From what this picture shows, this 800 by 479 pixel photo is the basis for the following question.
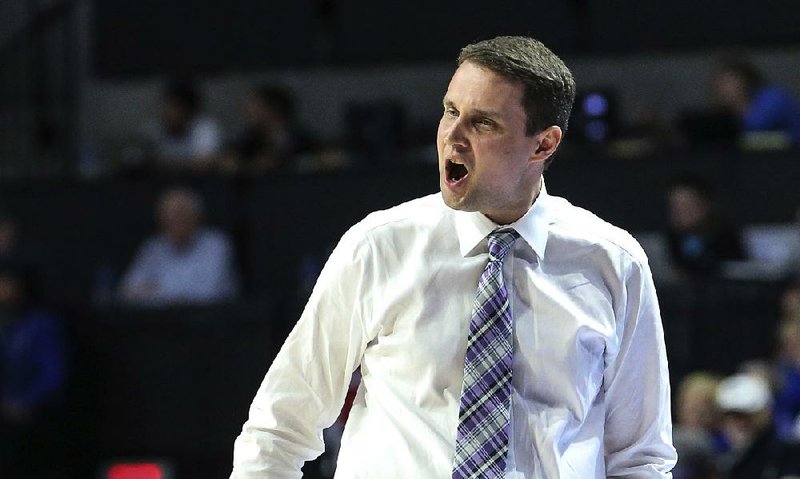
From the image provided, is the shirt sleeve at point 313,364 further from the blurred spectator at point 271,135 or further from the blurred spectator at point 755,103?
the blurred spectator at point 271,135

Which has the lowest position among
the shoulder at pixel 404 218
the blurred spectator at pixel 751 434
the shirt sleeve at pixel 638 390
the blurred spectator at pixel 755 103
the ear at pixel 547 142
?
the blurred spectator at pixel 751 434

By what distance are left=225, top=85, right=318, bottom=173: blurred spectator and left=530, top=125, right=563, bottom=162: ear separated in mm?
6814

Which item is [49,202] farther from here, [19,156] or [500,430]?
[500,430]

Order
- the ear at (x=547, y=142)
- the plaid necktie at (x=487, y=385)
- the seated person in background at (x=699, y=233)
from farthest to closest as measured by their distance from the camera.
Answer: the seated person in background at (x=699, y=233)
the ear at (x=547, y=142)
the plaid necktie at (x=487, y=385)

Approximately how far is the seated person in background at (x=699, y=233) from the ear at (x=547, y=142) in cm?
546

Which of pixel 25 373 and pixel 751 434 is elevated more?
pixel 751 434

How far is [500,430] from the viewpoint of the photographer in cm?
273

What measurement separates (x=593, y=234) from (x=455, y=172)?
1.05 feet

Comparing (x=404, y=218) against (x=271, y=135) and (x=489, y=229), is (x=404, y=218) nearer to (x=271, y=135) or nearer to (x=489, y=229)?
(x=489, y=229)

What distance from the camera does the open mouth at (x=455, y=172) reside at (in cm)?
278

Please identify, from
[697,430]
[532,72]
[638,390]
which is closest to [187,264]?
[697,430]

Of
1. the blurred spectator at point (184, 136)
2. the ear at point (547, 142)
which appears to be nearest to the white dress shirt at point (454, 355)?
the ear at point (547, 142)

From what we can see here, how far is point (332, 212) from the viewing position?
368 inches

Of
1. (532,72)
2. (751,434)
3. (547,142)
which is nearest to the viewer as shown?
(532,72)
